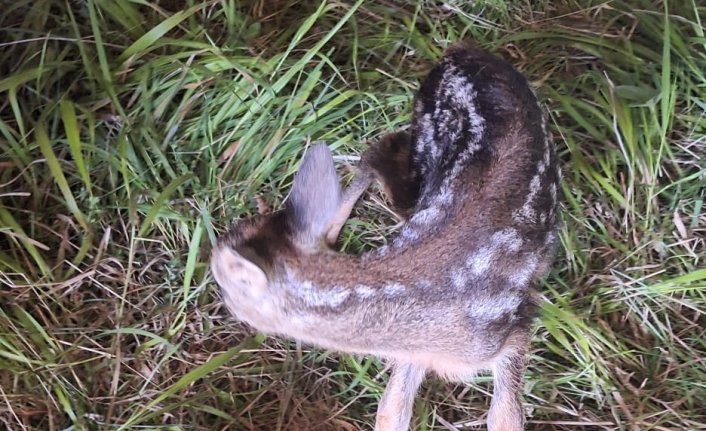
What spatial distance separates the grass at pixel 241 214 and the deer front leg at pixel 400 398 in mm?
177

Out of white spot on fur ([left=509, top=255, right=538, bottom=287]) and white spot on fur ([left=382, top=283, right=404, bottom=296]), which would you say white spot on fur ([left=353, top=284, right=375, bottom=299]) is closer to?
white spot on fur ([left=382, top=283, right=404, bottom=296])

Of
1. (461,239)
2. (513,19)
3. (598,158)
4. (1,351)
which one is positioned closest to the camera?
(461,239)

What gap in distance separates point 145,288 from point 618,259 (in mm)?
1509

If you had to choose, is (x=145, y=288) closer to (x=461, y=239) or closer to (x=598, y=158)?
(x=461, y=239)

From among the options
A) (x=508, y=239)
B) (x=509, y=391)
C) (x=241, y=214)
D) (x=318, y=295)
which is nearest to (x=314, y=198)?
(x=318, y=295)

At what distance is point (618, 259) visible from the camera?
2584 millimetres

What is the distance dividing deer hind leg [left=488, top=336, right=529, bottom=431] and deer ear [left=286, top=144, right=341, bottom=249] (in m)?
0.70

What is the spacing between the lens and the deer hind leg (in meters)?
2.31

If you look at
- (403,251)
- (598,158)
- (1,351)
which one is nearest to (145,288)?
(1,351)

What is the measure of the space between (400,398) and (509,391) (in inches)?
12.3

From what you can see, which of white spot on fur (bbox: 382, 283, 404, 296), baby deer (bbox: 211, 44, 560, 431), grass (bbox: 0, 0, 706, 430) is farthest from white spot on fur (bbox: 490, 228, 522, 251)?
grass (bbox: 0, 0, 706, 430)

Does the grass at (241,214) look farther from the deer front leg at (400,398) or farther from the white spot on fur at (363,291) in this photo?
the white spot on fur at (363,291)

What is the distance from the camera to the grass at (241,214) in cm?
249

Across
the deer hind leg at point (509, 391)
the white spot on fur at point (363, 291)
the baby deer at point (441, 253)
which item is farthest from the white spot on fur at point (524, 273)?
the white spot on fur at point (363, 291)
